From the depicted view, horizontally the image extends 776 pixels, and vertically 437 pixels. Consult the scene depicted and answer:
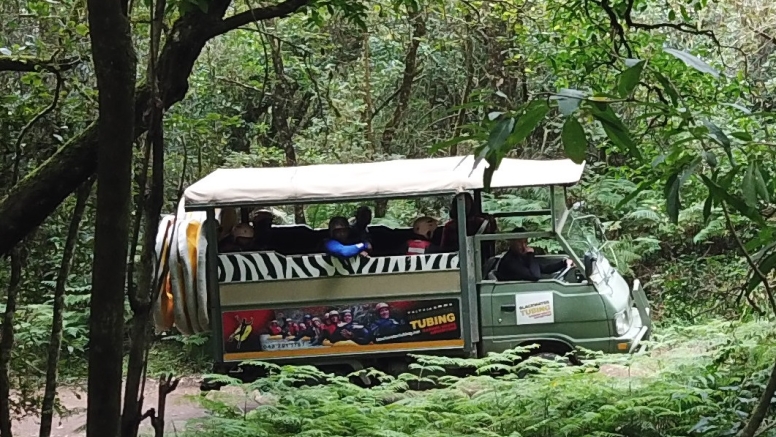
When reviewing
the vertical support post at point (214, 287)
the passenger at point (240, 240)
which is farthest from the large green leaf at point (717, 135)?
the passenger at point (240, 240)

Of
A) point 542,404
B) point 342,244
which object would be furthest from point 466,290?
point 542,404

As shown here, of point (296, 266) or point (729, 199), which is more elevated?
point (729, 199)

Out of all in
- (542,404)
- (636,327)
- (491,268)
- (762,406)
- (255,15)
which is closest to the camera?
(762,406)

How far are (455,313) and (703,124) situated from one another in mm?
5759

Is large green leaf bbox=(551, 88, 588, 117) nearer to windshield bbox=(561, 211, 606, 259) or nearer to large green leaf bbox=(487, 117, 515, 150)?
large green leaf bbox=(487, 117, 515, 150)

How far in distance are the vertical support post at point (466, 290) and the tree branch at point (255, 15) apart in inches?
145

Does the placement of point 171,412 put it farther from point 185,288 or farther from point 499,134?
point 499,134

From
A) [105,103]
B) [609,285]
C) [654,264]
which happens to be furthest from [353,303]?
[654,264]

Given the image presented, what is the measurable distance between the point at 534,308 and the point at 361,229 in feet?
6.30

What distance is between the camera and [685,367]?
5.30m

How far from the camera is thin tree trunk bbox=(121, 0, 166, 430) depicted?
5.92 feet

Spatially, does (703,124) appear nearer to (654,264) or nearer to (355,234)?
(355,234)

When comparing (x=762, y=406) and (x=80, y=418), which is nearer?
(x=762, y=406)

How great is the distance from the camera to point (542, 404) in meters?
4.72
